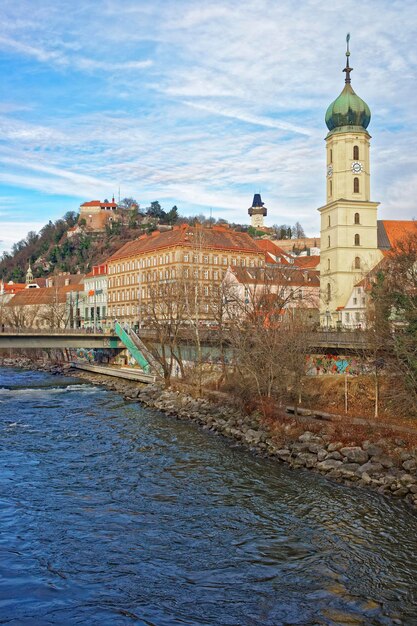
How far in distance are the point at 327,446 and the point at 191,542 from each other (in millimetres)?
9652

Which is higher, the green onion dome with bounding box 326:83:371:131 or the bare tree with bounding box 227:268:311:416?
the green onion dome with bounding box 326:83:371:131

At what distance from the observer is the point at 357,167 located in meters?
65.6

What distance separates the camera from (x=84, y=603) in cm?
1243

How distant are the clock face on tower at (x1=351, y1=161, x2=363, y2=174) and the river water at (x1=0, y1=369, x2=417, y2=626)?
4651 centimetres

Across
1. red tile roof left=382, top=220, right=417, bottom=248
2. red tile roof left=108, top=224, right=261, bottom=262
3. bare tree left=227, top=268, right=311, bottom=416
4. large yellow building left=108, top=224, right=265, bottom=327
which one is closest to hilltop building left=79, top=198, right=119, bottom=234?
large yellow building left=108, top=224, right=265, bottom=327

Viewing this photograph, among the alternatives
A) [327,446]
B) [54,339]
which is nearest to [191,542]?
[327,446]

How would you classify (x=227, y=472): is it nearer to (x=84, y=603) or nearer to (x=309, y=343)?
(x=84, y=603)

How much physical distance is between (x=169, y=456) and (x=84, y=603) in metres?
12.4

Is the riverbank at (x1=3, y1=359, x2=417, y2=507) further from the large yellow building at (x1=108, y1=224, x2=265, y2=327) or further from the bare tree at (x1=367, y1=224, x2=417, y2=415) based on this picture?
the large yellow building at (x1=108, y1=224, x2=265, y2=327)

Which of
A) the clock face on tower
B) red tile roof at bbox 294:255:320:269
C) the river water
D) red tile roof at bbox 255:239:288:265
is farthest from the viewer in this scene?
red tile roof at bbox 294:255:320:269

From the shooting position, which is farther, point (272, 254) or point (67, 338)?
point (272, 254)

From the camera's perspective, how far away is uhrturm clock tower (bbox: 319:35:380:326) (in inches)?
2552

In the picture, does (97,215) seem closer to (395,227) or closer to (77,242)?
(77,242)

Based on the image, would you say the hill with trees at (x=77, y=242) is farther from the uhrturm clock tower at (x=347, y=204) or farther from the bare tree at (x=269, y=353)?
the bare tree at (x=269, y=353)
